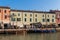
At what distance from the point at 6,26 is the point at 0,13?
499 cm

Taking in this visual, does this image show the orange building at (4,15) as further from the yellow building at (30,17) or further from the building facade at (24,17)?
the yellow building at (30,17)

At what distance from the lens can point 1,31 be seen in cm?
6944

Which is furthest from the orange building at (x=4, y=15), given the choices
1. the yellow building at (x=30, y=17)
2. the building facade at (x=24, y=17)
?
the yellow building at (x=30, y=17)

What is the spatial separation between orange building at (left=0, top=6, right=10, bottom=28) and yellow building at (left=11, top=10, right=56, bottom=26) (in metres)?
Result: 2.24

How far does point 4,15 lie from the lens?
82312 millimetres

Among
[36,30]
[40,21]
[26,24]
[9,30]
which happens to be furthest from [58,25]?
[9,30]

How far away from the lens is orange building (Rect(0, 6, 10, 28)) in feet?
268

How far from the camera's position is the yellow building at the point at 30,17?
85.6 m

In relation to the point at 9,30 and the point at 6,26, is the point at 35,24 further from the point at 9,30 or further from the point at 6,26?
the point at 9,30

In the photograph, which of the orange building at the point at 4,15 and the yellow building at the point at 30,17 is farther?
the yellow building at the point at 30,17

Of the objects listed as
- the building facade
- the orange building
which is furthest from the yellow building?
the orange building

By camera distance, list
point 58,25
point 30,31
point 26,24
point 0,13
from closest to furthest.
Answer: point 30,31, point 0,13, point 26,24, point 58,25

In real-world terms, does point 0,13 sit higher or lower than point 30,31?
higher

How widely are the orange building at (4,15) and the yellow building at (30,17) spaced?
2236 mm
